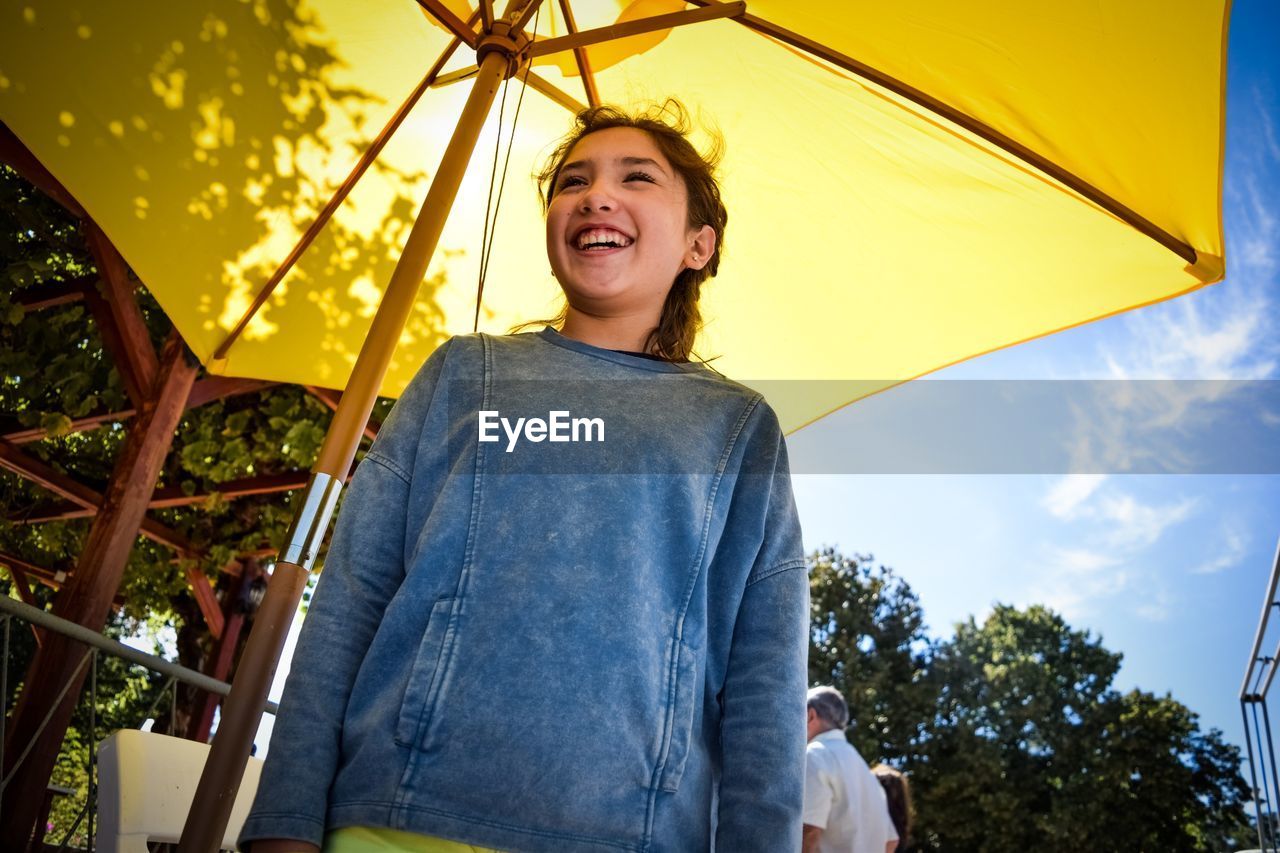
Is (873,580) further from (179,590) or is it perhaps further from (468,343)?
(468,343)

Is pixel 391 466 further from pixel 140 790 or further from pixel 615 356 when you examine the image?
pixel 140 790

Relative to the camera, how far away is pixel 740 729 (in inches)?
45.4

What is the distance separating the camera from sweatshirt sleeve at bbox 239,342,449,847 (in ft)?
3.24

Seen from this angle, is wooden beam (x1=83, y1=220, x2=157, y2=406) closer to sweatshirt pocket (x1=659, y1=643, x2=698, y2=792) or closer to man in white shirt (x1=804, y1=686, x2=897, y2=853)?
man in white shirt (x1=804, y1=686, x2=897, y2=853)

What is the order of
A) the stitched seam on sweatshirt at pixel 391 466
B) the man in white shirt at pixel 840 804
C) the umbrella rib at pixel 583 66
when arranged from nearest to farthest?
the stitched seam on sweatshirt at pixel 391 466, the umbrella rib at pixel 583 66, the man in white shirt at pixel 840 804

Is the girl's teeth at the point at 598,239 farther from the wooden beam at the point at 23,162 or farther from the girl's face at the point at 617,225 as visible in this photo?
the wooden beam at the point at 23,162

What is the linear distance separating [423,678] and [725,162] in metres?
2.32

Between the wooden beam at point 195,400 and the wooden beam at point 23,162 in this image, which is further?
the wooden beam at point 195,400

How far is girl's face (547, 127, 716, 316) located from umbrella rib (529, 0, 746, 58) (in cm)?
107

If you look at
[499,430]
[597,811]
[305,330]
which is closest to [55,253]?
[305,330]

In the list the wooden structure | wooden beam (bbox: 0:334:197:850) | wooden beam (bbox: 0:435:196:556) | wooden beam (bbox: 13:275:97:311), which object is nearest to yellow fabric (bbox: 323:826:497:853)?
the wooden structure

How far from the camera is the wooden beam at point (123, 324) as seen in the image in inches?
194

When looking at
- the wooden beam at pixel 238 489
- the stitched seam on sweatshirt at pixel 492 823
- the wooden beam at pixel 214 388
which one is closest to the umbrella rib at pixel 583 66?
the stitched seam on sweatshirt at pixel 492 823

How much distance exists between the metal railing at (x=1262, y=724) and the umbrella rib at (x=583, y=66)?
3653 mm
